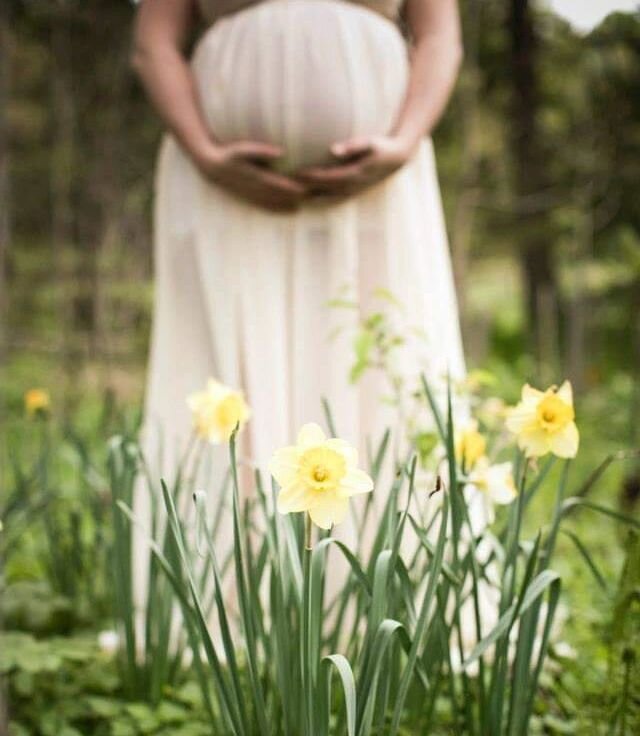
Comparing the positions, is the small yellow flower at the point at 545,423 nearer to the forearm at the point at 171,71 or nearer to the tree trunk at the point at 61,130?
the forearm at the point at 171,71

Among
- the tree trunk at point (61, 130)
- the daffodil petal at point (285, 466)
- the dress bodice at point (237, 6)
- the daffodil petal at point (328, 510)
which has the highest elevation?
the tree trunk at point (61, 130)

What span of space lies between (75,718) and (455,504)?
0.77 metres

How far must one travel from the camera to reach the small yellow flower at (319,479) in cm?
88

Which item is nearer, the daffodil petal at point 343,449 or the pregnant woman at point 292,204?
the daffodil petal at point 343,449

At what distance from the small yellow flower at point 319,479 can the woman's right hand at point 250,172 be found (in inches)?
35.1

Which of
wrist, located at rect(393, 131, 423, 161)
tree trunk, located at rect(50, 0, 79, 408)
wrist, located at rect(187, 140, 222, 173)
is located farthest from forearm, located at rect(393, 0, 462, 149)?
tree trunk, located at rect(50, 0, 79, 408)

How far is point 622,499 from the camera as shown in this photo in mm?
2801

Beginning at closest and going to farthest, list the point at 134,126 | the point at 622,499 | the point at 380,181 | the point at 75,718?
the point at 75,718, the point at 380,181, the point at 622,499, the point at 134,126

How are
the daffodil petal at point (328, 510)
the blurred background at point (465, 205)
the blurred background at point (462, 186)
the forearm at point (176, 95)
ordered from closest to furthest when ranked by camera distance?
1. the daffodil petal at point (328, 510)
2. the forearm at point (176, 95)
3. the blurred background at point (465, 205)
4. the blurred background at point (462, 186)

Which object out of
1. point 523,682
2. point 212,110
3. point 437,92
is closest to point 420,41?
point 437,92

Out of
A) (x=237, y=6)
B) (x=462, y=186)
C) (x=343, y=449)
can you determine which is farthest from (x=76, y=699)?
(x=462, y=186)

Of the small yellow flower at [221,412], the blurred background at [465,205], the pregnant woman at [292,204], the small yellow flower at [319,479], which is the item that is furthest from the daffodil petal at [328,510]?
the blurred background at [465,205]

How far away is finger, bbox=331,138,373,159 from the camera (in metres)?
1.66

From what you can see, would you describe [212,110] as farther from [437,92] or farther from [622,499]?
[622,499]
